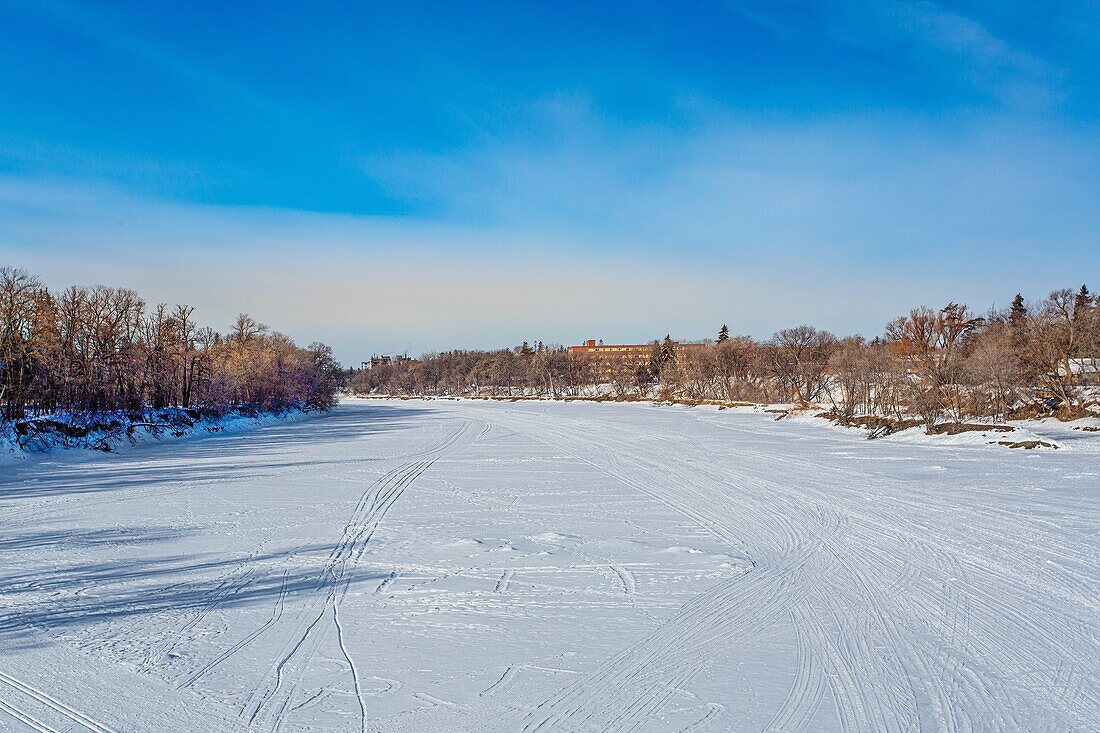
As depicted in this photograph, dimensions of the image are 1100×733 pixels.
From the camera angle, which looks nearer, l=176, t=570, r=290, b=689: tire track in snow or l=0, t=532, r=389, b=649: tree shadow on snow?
l=176, t=570, r=290, b=689: tire track in snow

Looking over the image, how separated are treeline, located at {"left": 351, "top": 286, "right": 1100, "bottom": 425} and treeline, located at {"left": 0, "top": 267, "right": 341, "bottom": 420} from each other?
3398 centimetres

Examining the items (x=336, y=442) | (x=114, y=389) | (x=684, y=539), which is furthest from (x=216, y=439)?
(x=684, y=539)

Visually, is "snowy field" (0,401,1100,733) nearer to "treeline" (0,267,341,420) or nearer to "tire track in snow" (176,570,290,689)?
"tire track in snow" (176,570,290,689)

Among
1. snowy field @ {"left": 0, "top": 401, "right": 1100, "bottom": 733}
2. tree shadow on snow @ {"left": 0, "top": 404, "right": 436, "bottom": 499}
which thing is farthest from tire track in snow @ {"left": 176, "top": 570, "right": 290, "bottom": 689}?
tree shadow on snow @ {"left": 0, "top": 404, "right": 436, "bottom": 499}

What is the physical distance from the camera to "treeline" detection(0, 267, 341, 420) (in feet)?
79.2

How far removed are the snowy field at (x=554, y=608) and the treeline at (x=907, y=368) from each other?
745 inches

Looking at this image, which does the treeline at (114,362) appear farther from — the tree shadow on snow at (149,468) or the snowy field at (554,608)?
the snowy field at (554,608)

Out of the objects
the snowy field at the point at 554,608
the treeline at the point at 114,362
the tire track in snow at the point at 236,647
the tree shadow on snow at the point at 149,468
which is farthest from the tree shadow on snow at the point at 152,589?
the treeline at the point at 114,362

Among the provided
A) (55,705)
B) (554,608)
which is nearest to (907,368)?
(554,608)

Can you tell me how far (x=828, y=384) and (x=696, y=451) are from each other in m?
45.9

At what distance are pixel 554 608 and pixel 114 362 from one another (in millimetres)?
29940

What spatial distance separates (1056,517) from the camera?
10.4 metres

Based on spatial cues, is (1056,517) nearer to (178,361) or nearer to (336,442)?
(336,442)

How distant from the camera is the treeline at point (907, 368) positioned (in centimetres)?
3031
